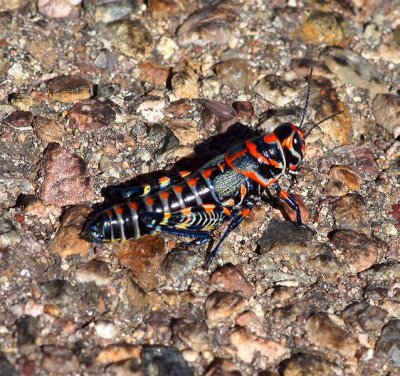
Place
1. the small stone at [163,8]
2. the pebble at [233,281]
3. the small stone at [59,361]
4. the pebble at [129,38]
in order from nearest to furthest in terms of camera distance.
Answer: the small stone at [59,361] → the pebble at [233,281] → the pebble at [129,38] → the small stone at [163,8]

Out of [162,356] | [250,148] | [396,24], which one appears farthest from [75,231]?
[396,24]

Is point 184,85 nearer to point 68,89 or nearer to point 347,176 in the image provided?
point 68,89

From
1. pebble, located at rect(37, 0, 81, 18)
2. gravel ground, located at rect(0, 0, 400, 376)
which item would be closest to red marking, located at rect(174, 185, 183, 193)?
gravel ground, located at rect(0, 0, 400, 376)

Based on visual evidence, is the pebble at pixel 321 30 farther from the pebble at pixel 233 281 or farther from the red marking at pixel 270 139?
the pebble at pixel 233 281

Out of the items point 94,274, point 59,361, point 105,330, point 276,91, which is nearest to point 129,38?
point 276,91

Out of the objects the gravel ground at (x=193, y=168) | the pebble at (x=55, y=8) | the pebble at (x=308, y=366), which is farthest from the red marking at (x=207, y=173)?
the pebble at (x=55, y=8)

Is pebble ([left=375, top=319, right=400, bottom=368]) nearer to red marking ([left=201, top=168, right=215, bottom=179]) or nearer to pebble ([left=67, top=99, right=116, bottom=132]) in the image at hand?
red marking ([left=201, top=168, right=215, bottom=179])
